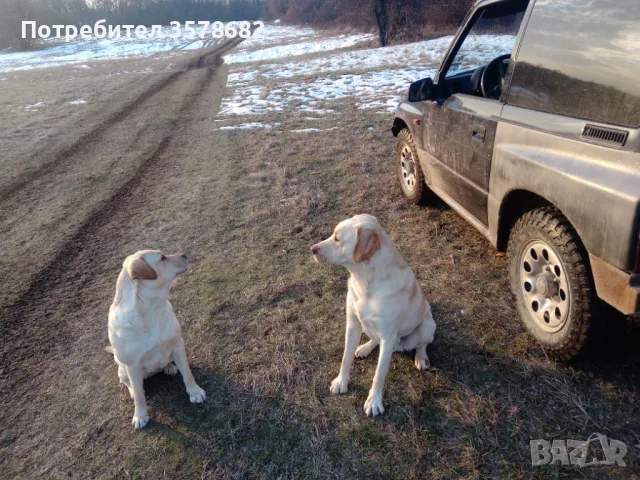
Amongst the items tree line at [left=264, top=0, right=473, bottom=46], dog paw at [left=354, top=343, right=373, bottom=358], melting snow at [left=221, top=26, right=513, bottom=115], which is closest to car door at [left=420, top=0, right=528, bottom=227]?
melting snow at [left=221, top=26, right=513, bottom=115]

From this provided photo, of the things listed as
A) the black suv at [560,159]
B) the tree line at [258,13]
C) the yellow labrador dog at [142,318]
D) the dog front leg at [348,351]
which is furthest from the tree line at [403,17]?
the yellow labrador dog at [142,318]

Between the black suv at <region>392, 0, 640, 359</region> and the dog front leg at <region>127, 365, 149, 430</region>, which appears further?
the dog front leg at <region>127, 365, 149, 430</region>

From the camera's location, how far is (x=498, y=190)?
3.04 metres

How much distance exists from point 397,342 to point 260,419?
101cm

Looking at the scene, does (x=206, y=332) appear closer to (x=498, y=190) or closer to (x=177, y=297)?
(x=177, y=297)

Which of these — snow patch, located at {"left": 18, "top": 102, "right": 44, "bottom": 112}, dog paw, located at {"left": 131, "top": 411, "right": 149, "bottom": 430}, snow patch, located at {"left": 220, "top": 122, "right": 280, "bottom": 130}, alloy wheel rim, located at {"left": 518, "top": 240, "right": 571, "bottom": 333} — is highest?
snow patch, located at {"left": 18, "top": 102, "right": 44, "bottom": 112}

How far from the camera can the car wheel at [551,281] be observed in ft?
7.77

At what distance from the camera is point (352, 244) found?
240 centimetres

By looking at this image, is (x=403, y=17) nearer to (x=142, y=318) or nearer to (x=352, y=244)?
(x=352, y=244)

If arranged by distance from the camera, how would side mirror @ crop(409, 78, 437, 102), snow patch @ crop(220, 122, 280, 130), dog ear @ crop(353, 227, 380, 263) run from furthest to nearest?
snow patch @ crop(220, 122, 280, 130) < side mirror @ crop(409, 78, 437, 102) < dog ear @ crop(353, 227, 380, 263)

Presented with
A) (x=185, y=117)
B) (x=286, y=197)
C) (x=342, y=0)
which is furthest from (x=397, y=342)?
(x=342, y=0)

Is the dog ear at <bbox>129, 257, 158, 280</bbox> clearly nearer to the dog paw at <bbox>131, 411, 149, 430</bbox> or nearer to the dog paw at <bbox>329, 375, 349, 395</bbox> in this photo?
the dog paw at <bbox>131, 411, 149, 430</bbox>

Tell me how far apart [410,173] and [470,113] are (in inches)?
70.9

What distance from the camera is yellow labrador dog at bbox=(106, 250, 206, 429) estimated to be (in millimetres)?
2471
